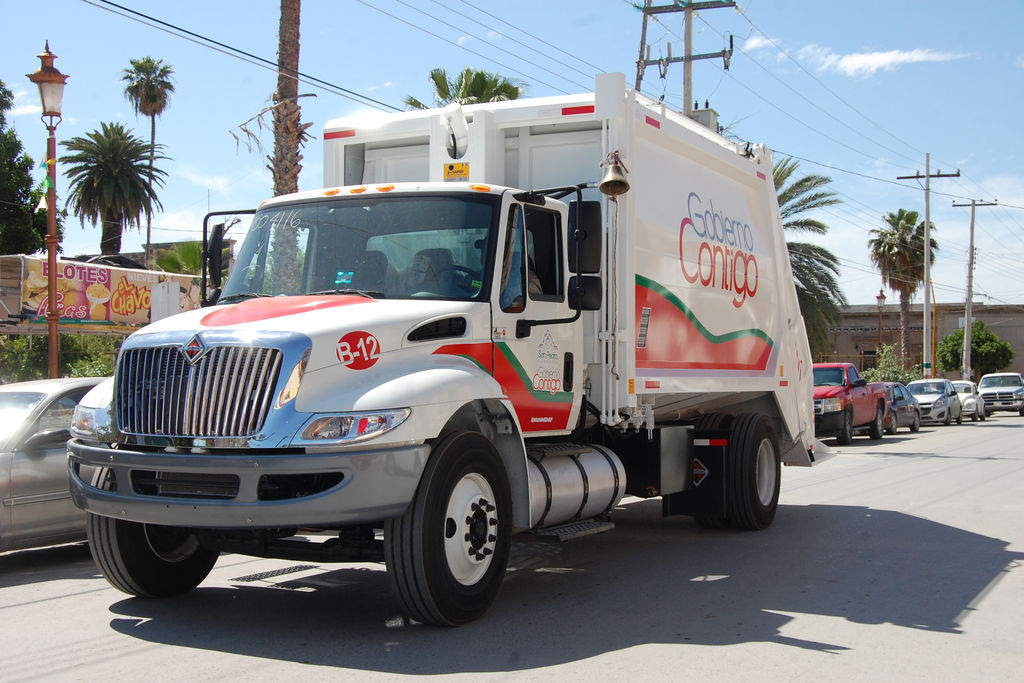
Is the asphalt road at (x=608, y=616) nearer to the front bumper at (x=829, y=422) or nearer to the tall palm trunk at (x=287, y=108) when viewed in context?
the tall palm trunk at (x=287, y=108)

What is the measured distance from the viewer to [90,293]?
2209 cm

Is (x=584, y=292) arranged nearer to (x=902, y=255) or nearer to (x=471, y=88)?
(x=471, y=88)

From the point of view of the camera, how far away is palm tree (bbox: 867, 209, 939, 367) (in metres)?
56.0

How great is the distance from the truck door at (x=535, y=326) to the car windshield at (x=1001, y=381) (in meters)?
39.9

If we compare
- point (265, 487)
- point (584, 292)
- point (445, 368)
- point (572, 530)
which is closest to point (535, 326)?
point (584, 292)

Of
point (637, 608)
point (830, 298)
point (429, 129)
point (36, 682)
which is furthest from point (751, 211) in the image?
point (830, 298)

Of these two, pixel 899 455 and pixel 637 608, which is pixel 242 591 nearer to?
pixel 637 608

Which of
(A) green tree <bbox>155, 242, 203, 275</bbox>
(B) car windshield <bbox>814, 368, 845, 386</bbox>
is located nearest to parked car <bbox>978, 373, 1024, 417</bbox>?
(B) car windshield <bbox>814, 368, 845, 386</bbox>

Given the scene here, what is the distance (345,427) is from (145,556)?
210 cm

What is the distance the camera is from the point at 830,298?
91.7 ft

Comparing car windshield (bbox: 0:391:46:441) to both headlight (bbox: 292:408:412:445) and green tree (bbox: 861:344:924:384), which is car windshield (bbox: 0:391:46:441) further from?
green tree (bbox: 861:344:924:384)

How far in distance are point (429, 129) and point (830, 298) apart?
70.5 ft

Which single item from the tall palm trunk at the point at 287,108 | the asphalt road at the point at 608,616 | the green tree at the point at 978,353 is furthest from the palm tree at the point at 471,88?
the green tree at the point at 978,353

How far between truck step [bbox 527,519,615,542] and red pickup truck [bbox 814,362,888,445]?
16.8 m
